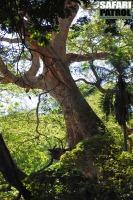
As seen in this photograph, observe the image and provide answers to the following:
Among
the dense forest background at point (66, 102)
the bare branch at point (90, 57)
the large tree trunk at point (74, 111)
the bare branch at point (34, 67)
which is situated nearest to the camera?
the dense forest background at point (66, 102)

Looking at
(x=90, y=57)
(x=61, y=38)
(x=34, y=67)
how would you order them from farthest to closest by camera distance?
(x=90, y=57) < (x=34, y=67) < (x=61, y=38)

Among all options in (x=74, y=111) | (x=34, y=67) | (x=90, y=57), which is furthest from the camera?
(x=90, y=57)

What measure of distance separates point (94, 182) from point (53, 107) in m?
10.8

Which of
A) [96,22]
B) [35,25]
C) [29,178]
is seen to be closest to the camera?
[35,25]

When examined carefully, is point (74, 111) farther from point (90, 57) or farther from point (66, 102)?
point (90, 57)

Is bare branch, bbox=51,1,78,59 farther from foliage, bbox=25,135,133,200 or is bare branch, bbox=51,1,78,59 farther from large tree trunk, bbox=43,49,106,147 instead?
foliage, bbox=25,135,133,200

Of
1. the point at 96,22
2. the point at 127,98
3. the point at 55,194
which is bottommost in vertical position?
the point at 55,194

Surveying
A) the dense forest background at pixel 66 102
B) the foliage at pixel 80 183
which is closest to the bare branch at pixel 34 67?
the dense forest background at pixel 66 102

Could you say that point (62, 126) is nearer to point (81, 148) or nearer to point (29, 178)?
point (81, 148)

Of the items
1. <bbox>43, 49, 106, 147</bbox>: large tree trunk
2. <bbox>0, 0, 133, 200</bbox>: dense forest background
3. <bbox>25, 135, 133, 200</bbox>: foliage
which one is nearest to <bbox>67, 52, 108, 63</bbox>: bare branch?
<bbox>0, 0, 133, 200</bbox>: dense forest background

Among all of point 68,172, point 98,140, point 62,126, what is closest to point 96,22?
point 62,126

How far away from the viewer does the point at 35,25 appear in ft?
13.4

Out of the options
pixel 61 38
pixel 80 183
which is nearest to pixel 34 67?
pixel 61 38

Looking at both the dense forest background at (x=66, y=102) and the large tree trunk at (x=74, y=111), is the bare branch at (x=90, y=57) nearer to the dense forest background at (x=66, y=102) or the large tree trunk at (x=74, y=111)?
the dense forest background at (x=66, y=102)
